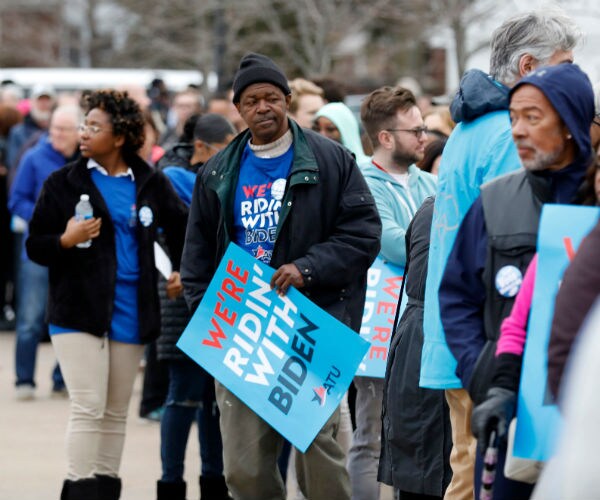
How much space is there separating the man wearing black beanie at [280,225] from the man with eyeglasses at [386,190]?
74cm

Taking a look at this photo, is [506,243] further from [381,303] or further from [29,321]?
[29,321]

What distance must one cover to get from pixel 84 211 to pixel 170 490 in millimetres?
1616

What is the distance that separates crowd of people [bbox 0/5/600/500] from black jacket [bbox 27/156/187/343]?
1 centimetres

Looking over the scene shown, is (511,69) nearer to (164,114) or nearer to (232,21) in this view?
(164,114)

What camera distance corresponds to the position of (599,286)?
3.76 metres

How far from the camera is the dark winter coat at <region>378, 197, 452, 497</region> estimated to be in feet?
19.6

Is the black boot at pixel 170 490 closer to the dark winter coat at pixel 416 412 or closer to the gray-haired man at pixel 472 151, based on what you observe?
the dark winter coat at pixel 416 412

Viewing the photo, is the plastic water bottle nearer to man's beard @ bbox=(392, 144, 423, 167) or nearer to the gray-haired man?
man's beard @ bbox=(392, 144, 423, 167)

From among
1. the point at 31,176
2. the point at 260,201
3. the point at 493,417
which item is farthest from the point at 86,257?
the point at 31,176

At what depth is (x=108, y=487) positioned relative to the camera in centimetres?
721

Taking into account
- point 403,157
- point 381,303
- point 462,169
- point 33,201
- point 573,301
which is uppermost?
point 403,157

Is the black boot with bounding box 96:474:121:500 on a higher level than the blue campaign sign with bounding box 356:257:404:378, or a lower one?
lower

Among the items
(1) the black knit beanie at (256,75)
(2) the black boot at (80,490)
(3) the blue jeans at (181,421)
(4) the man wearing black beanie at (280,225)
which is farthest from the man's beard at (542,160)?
(3) the blue jeans at (181,421)

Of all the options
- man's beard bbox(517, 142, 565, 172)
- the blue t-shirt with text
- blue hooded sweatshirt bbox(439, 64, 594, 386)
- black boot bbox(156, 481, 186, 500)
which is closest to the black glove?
blue hooded sweatshirt bbox(439, 64, 594, 386)
